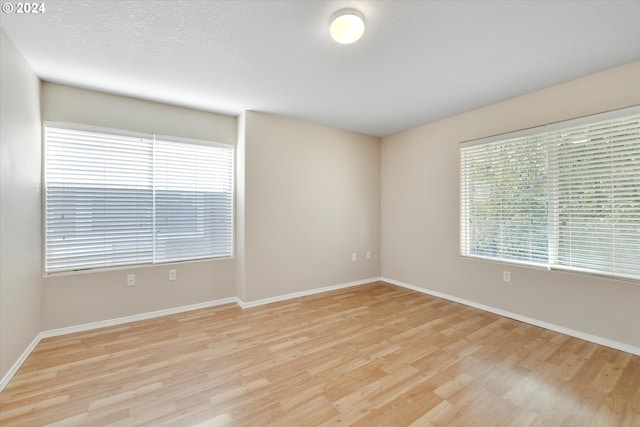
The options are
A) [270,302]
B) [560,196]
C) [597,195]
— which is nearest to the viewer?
[597,195]

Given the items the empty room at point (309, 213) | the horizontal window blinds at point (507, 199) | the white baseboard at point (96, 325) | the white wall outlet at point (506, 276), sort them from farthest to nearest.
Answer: the white wall outlet at point (506, 276) < the horizontal window blinds at point (507, 199) < the white baseboard at point (96, 325) < the empty room at point (309, 213)

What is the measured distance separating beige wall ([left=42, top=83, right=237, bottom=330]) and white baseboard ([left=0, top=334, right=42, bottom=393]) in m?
0.20

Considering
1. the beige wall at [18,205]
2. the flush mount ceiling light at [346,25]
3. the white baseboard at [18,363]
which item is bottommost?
the white baseboard at [18,363]

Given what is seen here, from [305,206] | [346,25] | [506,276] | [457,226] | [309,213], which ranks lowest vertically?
[506,276]

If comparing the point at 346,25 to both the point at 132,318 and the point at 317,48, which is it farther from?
the point at 132,318

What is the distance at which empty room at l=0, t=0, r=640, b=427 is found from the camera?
1.77 meters

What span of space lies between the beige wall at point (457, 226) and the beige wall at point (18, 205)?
14.3 feet

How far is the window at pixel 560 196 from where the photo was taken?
7.80 ft

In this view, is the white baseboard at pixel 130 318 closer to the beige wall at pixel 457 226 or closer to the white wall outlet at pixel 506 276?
the beige wall at pixel 457 226

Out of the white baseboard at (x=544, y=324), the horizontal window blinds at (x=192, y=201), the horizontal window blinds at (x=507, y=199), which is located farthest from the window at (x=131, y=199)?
the horizontal window blinds at (x=507, y=199)

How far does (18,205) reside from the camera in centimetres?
214

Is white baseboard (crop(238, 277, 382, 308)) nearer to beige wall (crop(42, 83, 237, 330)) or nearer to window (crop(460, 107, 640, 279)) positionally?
beige wall (crop(42, 83, 237, 330))

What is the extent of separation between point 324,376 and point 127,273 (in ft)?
8.10

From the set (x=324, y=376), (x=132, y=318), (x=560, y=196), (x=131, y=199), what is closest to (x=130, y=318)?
(x=132, y=318)
